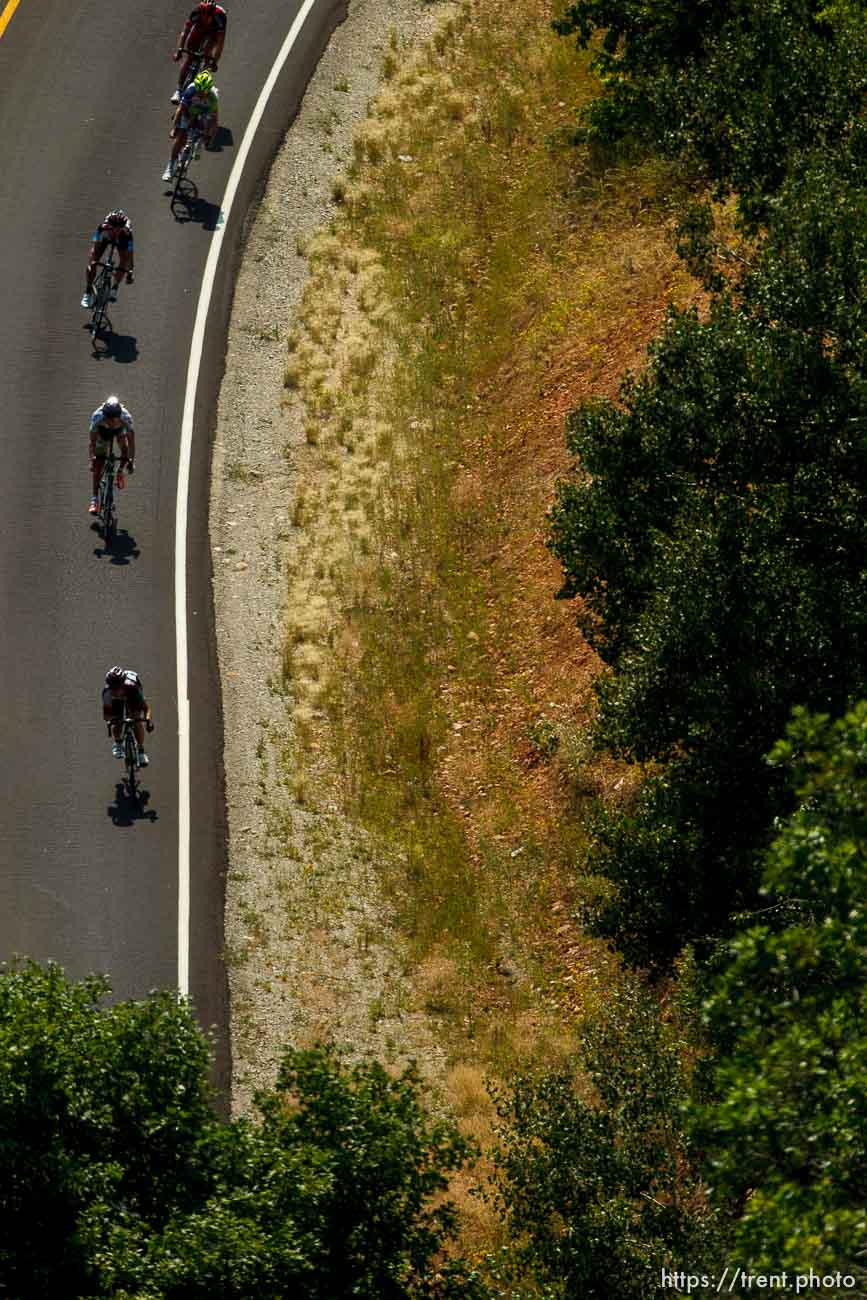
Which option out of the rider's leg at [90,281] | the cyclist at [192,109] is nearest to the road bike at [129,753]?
the rider's leg at [90,281]

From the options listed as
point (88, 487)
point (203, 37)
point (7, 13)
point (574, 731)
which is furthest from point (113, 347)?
point (574, 731)

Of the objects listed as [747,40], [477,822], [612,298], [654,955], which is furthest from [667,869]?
[612,298]

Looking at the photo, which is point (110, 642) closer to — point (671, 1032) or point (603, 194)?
point (671, 1032)

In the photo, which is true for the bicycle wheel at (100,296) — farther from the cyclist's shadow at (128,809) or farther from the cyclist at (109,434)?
the cyclist's shadow at (128,809)

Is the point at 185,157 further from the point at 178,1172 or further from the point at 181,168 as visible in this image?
the point at 178,1172

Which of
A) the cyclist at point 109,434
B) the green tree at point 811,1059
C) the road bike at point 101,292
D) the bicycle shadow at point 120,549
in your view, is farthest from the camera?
the road bike at point 101,292

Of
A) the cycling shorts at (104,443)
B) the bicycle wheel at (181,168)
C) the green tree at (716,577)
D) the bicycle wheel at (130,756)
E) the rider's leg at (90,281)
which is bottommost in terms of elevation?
the green tree at (716,577)

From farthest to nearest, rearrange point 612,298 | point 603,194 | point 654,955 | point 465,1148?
point 603,194 → point 612,298 → point 654,955 → point 465,1148
